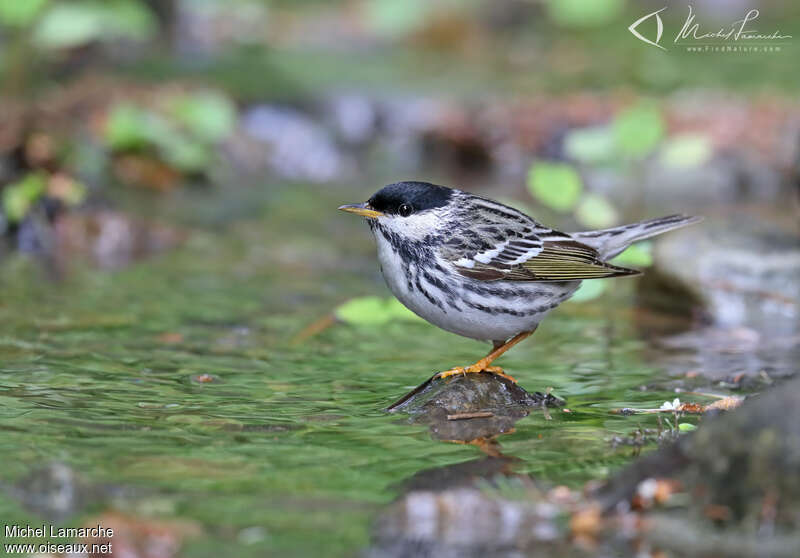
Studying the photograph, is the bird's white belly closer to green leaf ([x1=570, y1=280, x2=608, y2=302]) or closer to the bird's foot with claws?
the bird's foot with claws

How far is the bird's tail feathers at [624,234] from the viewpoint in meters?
6.45

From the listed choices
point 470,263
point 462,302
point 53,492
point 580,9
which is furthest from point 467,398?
point 580,9

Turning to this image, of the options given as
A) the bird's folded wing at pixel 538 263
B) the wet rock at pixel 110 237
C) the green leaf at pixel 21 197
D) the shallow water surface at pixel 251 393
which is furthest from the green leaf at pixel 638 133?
the green leaf at pixel 21 197

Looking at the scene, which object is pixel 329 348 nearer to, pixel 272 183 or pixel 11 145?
pixel 11 145

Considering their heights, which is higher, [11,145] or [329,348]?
[11,145]

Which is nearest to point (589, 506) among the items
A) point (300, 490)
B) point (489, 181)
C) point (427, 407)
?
point (300, 490)

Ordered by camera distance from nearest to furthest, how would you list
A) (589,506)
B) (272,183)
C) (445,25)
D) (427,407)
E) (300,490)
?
(589,506) < (300,490) < (427,407) < (272,183) < (445,25)

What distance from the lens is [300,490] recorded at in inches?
164

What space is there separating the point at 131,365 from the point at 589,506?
321 cm

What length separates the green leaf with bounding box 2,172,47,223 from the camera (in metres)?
9.23

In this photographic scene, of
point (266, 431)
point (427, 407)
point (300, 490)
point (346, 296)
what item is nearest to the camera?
point (300, 490)

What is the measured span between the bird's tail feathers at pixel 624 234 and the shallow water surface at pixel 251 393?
2.38ft

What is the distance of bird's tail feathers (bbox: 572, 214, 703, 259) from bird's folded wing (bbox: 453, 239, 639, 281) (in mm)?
153

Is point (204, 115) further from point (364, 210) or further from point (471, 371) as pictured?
point (471, 371)
